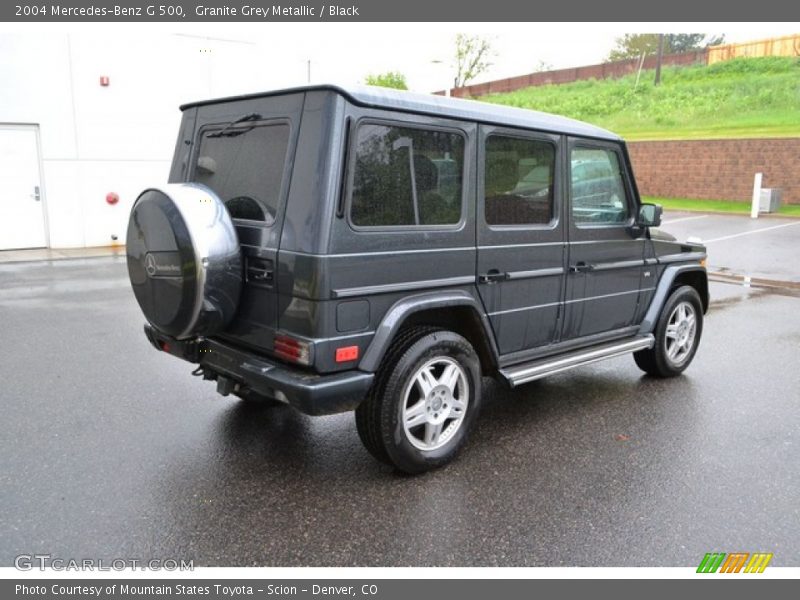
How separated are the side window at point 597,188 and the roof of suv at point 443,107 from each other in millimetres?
202

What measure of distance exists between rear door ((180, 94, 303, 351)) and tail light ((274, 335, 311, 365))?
86 millimetres

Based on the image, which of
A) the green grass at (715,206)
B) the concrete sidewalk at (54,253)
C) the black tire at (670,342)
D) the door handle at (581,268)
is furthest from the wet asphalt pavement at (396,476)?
the green grass at (715,206)

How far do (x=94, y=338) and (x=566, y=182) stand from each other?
198 inches

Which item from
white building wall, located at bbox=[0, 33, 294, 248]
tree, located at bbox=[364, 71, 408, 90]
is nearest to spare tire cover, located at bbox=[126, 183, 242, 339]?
white building wall, located at bbox=[0, 33, 294, 248]

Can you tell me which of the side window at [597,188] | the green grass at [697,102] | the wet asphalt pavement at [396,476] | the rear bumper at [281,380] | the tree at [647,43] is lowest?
the wet asphalt pavement at [396,476]

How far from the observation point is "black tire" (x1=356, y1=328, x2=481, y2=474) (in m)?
3.46

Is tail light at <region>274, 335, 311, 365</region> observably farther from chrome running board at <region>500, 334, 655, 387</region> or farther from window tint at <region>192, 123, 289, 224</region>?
chrome running board at <region>500, 334, 655, 387</region>

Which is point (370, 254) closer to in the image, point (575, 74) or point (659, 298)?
point (659, 298)

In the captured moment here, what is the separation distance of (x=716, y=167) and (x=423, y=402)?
25.7m

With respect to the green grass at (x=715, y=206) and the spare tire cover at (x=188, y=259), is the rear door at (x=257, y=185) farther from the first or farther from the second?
the green grass at (x=715, y=206)

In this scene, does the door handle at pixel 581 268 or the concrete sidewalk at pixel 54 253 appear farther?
the concrete sidewalk at pixel 54 253

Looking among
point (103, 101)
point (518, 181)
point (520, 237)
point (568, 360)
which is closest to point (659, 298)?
point (568, 360)

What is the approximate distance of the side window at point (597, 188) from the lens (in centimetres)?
458

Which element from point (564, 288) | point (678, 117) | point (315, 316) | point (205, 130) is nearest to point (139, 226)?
point (205, 130)
